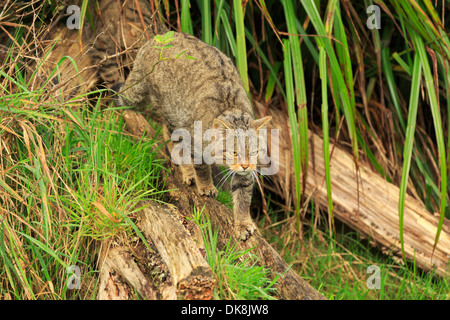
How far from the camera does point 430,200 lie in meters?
3.63

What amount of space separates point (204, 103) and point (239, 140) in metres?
0.36

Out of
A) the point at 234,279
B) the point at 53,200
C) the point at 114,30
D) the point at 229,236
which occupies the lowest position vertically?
the point at 229,236

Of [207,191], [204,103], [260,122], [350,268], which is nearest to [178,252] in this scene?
[207,191]

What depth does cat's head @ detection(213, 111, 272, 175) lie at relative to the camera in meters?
2.53

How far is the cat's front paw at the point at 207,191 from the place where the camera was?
266 centimetres

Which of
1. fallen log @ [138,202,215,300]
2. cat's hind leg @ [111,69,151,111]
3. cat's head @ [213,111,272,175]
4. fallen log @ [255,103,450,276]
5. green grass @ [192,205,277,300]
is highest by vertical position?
cat's hind leg @ [111,69,151,111]

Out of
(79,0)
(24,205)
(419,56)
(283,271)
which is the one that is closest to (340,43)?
(419,56)

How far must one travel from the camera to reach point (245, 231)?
242 centimetres

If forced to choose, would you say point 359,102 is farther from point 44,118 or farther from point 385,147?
point 44,118

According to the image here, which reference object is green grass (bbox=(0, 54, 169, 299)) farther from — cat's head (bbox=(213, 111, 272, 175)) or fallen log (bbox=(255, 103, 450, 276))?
fallen log (bbox=(255, 103, 450, 276))

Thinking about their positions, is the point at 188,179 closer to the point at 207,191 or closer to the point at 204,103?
the point at 207,191

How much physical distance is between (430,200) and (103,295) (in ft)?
8.82

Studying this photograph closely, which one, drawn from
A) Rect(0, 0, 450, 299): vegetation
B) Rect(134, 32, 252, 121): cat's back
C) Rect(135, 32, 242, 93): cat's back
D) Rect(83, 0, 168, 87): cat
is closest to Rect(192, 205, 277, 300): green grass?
Rect(0, 0, 450, 299): vegetation

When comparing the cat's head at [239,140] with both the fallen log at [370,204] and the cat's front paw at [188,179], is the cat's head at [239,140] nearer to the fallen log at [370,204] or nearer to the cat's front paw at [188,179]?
the cat's front paw at [188,179]
